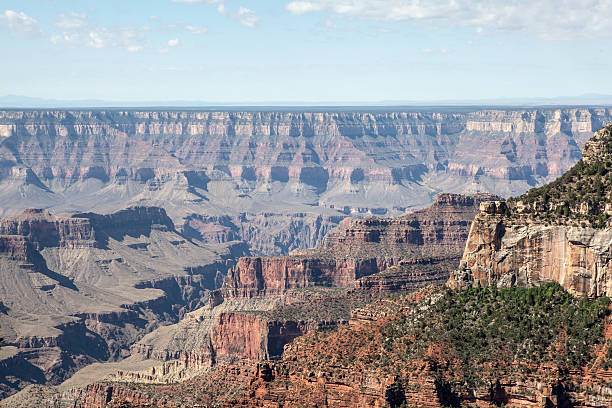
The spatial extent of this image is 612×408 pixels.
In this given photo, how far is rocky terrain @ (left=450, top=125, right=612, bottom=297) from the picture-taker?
72.7 m

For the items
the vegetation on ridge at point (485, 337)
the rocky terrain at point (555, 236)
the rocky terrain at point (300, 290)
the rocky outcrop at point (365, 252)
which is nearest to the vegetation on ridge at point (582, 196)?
the rocky terrain at point (555, 236)

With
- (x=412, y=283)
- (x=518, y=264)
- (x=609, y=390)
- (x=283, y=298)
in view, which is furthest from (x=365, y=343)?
(x=283, y=298)

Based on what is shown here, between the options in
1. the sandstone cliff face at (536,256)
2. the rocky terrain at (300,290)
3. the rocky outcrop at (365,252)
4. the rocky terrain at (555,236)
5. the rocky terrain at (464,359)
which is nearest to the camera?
the rocky terrain at (464,359)

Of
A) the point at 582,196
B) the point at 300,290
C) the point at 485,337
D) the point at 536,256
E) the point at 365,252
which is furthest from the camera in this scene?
the point at 365,252

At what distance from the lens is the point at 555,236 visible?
74.0m

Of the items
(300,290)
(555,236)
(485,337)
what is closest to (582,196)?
(555,236)

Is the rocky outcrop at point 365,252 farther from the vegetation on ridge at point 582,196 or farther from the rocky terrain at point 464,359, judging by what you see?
the vegetation on ridge at point 582,196

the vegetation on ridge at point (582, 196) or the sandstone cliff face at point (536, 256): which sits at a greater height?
the vegetation on ridge at point (582, 196)

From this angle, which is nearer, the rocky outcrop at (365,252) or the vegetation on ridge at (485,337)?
the vegetation on ridge at (485,337)

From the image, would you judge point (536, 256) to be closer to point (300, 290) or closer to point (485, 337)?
point (485, 337)

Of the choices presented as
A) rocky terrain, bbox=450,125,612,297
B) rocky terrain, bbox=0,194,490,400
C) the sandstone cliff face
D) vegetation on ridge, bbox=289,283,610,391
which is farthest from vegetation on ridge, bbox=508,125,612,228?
rocky terrain, bbox=0,194,490,400

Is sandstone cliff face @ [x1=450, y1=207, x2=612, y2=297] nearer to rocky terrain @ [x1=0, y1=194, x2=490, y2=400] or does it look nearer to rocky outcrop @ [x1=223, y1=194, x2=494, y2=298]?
rocky terrain @ [x1=0, y1=194, x2=490, y2=400]

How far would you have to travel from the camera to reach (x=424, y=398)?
7175 cm

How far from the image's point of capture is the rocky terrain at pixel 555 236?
72.7m
